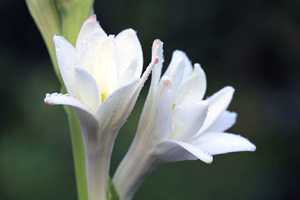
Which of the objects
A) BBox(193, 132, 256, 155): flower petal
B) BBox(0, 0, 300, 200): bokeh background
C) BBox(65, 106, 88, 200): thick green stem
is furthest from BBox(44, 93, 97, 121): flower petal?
BBox(0, 0, 300, 200): bokeh background

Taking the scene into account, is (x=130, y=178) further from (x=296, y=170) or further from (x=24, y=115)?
(x=296, y=170)

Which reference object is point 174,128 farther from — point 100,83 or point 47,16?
point 47,16

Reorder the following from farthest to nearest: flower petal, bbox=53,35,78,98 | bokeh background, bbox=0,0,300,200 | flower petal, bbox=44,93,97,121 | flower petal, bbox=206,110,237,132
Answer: bokeh background, bbox=0,0,300,200 < flower petal, bbox=206,110,237,132 < flower petal, bbox=53,35,78,98 < flower petal, bbox=44,93,97,121

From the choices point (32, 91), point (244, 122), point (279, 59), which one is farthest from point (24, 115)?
point (279, 59)

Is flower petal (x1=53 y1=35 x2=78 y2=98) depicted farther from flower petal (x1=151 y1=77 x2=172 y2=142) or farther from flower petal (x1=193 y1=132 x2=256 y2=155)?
flower petal (x1=193 y1=132 x2=256 y2=155)

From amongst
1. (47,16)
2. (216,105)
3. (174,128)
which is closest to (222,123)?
(216,105)
